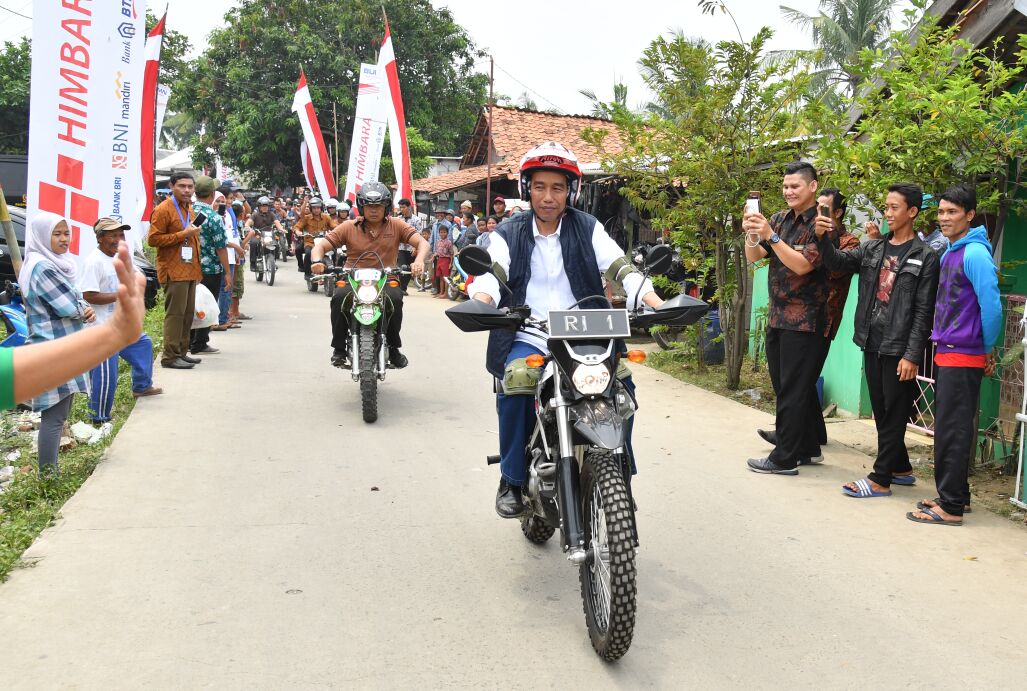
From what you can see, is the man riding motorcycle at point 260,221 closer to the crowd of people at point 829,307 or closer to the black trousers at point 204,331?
the black trousers at point 204,331

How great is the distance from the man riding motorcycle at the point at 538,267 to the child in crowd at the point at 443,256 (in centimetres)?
1538

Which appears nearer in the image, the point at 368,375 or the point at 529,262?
the point at 529,262

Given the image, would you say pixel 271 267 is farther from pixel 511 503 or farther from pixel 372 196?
pixel 511 503

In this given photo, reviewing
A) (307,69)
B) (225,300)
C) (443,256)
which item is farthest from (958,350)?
(307,69)

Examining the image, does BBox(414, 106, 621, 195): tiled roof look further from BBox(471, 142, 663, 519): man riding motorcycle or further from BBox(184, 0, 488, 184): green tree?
BBox(471, 142, 663, 519): man riding motorcycle

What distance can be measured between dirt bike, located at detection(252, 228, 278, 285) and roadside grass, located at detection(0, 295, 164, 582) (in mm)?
13032

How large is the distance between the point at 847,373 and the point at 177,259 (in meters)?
6.65

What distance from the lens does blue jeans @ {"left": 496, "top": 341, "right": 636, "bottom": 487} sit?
4262 mm

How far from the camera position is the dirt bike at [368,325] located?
7.69 m

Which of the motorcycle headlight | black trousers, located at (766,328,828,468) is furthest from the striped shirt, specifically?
black trousers, located at (766,328,828,468)

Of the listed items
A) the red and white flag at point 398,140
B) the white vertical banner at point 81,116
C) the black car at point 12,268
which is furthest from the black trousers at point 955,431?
the red and white flag at point 398,140

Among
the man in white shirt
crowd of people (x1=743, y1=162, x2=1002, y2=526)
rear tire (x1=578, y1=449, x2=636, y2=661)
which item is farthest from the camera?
the man in white shirt

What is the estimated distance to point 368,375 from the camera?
7.70 meters

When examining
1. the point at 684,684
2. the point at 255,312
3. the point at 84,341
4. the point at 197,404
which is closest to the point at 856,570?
the point at 684,684
